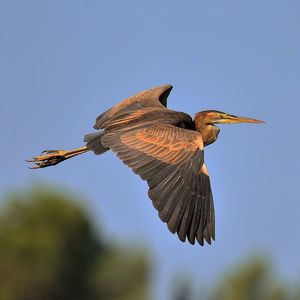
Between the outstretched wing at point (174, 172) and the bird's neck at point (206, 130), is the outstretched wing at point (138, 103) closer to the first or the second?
the bird's neck at point (206, 130)

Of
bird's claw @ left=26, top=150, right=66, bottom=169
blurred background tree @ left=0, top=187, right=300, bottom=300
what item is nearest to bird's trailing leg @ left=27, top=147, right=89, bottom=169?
bird's claw @ left=26, top=150, right=66, bottom=169

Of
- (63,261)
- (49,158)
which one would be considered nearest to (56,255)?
(63,261)

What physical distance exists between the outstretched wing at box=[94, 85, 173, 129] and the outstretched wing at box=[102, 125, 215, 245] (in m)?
1.27

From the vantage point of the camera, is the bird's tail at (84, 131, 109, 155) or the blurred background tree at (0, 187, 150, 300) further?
the blurred background tree at (0, 187, 150, 300)

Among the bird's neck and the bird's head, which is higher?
the bird's head

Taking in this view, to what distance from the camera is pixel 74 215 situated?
1452 inches

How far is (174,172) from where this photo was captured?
1384cm

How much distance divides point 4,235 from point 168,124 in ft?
70.5

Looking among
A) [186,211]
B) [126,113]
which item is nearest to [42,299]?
[126,113]

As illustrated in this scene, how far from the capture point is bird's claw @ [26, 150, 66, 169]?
16.5 metres

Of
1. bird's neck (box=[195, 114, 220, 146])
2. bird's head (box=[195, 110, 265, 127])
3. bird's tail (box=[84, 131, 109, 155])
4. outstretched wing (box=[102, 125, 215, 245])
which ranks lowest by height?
outstretched wing (box=[102, 125, 215, 245])

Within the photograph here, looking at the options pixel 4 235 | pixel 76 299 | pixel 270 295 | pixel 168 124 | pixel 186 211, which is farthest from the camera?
pixel 4 235

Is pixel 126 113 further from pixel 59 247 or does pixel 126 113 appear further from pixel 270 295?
pixel 59 247

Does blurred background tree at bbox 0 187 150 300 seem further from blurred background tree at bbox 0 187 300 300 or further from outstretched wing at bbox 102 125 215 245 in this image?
Answer: outstretched wing at bbox 102 125 215 245
